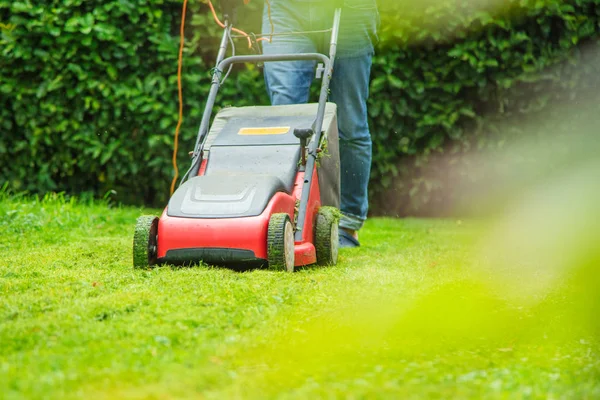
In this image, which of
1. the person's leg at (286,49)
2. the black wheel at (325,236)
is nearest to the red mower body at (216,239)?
the black wheel at (325,236)

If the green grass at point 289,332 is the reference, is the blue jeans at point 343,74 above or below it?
above

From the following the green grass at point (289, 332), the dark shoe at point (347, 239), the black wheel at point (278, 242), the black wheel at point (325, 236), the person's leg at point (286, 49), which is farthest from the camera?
the dark shoe at point (347, 239)

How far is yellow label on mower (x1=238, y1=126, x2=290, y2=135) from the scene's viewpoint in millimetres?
3109

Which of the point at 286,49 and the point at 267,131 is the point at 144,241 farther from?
the point at 286,49

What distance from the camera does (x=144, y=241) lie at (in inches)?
102

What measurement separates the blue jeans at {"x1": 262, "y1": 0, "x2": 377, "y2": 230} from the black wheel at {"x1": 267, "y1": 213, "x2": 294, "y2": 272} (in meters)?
1.08

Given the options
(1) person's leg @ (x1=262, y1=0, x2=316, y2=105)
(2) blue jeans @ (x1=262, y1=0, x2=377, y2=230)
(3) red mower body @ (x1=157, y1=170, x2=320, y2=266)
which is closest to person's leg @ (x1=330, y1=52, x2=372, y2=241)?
(2) blue jeans @ (x1=262, y1=0, x2=377, y2=230)

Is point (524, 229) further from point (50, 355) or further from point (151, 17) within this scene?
point (50, 355)

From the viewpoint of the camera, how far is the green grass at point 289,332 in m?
1.49

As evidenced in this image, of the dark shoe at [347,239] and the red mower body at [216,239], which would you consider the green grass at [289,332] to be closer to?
the red mower body at [216,239]

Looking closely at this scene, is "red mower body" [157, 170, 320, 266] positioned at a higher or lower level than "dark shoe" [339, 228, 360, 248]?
higher

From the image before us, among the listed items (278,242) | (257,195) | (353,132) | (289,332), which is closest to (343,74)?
(353,132)

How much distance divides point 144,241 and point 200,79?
261 cm

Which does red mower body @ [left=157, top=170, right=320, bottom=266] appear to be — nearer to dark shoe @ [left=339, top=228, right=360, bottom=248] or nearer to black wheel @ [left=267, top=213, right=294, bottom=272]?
black wheel @ [left=267, top=213, right=294, bottom=272]
